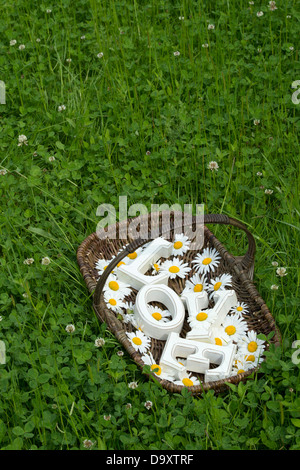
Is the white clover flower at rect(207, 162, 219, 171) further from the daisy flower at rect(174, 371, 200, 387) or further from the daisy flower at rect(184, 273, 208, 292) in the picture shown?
the daisy flower at rect(174, 371, 200, 387)

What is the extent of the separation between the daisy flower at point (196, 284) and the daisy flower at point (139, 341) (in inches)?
13.7

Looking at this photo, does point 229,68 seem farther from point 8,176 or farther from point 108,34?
point 8,176

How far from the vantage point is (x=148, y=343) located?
261 cm

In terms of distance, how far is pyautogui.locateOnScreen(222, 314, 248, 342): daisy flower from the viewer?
2.63 m

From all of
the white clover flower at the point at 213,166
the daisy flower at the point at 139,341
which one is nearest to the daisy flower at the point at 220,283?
the daisy flower at the point at 139,341

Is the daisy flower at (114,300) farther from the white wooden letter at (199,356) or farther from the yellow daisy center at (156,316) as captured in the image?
the white wooden letter at (199,356)

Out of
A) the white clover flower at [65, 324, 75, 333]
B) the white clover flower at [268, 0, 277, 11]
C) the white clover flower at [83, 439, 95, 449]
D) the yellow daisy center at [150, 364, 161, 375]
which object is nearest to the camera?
the white clover flower at [83, 439, 95, 449]

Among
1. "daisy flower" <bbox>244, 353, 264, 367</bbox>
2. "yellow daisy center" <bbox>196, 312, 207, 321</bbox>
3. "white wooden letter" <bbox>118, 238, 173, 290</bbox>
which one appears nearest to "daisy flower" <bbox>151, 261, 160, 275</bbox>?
"white wooden letter" <bbox>118, 238, 173, 290</bbox>

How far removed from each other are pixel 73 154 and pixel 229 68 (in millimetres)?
1161

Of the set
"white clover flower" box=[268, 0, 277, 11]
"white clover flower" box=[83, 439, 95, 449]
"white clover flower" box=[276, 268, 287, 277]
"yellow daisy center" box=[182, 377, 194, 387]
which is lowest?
"yellow daisy center" box=[182, 377, 194, 387]

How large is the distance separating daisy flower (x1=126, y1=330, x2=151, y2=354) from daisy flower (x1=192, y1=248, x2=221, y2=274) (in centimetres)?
46
